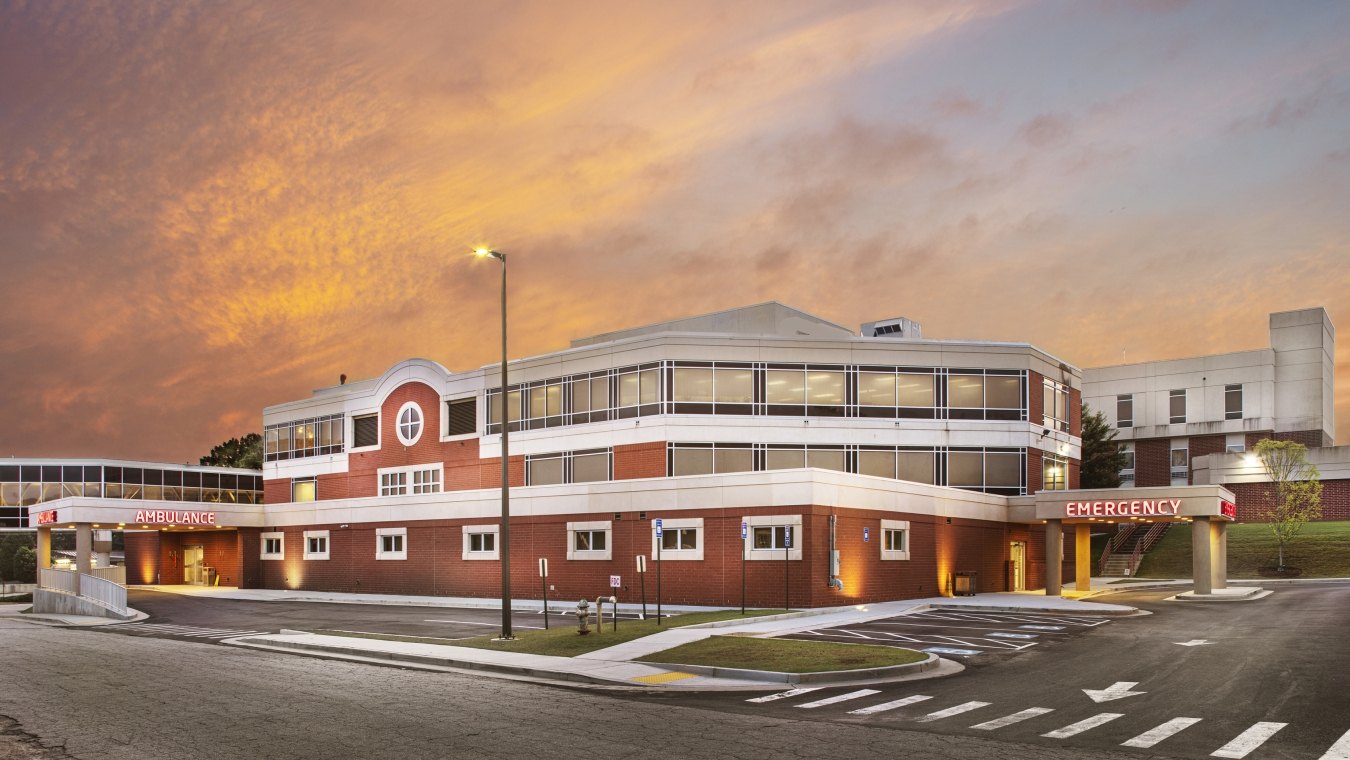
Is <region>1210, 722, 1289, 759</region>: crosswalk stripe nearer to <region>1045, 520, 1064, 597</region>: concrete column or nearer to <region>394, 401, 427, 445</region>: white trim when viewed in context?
<region>1045, 520, 1064, 597</region>: concrete column

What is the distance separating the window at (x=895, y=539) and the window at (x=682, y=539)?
7.23 metres

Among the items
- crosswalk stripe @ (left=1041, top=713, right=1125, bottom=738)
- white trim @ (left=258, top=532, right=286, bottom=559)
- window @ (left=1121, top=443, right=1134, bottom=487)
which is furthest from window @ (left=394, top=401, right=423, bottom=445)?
window @ (left=1121, top=443, right=1134, bottom=487)

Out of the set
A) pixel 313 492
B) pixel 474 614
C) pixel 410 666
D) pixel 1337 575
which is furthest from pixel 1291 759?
pixel 313 492

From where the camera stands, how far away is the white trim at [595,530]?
42719 mm

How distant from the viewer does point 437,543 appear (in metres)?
50.9

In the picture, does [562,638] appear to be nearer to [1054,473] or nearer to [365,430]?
[1054,473]

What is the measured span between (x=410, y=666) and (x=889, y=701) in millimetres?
10741

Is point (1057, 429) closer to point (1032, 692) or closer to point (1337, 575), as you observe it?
point (1337, 575)

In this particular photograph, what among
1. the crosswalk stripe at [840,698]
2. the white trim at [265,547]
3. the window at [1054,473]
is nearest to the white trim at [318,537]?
the white trim at [265,547]

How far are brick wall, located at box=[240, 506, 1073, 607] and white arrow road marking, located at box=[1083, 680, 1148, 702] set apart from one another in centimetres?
1673

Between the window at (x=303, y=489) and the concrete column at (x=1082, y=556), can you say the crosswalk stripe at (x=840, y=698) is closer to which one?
the concrete column at (x=1082, y=556)

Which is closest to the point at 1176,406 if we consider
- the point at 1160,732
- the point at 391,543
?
the point at 391,543

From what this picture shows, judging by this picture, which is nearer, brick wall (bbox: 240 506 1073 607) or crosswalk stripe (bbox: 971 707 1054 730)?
crosswalk stripe (bbox: 971 707 1054 730)

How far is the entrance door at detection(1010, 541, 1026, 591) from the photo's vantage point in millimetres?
50031
